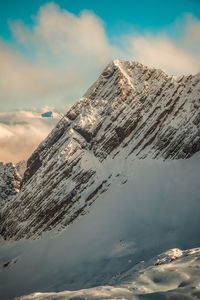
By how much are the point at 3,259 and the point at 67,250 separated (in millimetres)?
17671

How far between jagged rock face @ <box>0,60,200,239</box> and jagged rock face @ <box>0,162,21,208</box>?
69.3 feet

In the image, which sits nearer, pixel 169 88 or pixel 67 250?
pixel 67 250

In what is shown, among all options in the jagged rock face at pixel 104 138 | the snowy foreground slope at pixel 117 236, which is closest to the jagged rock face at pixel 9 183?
the jagged rock face at pixel 104 138

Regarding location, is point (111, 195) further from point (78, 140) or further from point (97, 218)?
point (78, 140)

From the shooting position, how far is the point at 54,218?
204 feet

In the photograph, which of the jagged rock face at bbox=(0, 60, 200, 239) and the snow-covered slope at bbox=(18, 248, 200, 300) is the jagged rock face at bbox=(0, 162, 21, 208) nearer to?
the jagged rock face at bbox=(0, 60, 200, 239)

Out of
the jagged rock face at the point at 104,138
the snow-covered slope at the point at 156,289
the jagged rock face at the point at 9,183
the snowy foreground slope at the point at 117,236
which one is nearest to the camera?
the snow-covered slope at the point at 156,289

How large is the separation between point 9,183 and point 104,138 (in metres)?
43.3

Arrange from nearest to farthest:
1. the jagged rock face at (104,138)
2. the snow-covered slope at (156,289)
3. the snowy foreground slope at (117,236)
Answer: the snow-covered slope at (156,289)
the snowy foreground slope at (117,236)
the jagged rock face at (104,138)

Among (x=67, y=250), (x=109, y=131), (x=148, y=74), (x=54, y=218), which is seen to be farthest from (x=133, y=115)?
(x=67, y=250)

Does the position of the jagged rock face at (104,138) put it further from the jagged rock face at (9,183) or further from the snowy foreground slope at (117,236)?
the jagged rock face at (9,183)

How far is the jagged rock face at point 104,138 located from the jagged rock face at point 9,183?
2112 centimetres

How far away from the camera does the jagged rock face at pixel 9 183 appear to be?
3718 inches

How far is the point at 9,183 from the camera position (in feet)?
317
